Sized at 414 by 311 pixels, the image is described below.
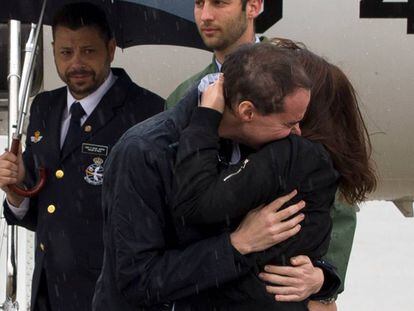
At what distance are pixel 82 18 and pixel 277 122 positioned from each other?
1530 mm

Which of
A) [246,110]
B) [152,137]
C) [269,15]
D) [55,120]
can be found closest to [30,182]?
[55,120]

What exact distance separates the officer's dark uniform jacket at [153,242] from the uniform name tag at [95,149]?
124 cm

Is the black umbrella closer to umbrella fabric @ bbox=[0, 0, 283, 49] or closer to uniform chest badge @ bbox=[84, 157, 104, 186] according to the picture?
umbrella fabric @ bbox=[0, 0, 283, 49]

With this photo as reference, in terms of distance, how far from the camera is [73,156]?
11.9 feet

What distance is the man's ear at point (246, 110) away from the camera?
232 centimetres

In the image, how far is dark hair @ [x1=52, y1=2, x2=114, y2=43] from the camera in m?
3.69

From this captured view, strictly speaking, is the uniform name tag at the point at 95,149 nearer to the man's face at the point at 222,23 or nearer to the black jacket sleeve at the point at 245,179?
the man's face at the point at 222,23

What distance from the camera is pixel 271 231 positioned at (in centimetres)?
237

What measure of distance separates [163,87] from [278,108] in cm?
276

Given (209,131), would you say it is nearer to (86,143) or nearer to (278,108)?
(278,108)

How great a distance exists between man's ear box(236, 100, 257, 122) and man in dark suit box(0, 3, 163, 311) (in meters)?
1.34

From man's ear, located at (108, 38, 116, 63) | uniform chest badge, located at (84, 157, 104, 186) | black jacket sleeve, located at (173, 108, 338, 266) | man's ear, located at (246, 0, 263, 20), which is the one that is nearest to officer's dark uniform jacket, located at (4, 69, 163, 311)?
uniform chest badge, located at (84, 157, 104, 186)

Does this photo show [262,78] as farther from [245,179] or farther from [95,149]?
[95,149]

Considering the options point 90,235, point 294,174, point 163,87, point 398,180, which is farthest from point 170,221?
point 398,180
